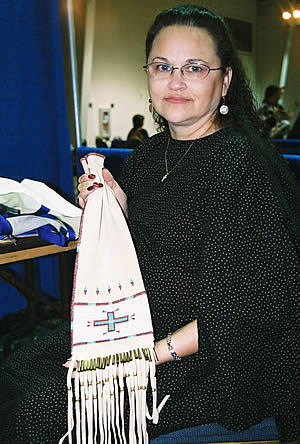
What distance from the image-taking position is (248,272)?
94 cm

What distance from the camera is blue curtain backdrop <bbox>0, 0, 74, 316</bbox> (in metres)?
2.44

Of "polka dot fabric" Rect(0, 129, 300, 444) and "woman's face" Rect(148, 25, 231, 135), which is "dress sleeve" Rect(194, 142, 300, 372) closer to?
"polka dot fabric" Rect(0, 129, 300, 444)

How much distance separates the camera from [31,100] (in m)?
2.55

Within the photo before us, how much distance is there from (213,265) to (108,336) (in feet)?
0.89

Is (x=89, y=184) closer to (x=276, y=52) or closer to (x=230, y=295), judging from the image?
(x=230, y=295)

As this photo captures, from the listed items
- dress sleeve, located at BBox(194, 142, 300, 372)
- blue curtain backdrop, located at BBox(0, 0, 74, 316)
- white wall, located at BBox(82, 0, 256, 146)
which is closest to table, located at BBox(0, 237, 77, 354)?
blue curtain backdrop, located at BBox(0, 0, 74, 316)

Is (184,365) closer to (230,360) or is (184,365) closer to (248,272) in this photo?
(230,360)

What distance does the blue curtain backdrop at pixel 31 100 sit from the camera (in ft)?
8.00

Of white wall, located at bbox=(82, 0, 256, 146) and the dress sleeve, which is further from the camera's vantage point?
white wall, located at bbox=(82, 0, 256, 146)

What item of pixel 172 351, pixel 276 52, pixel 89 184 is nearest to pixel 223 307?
pixel 172 351

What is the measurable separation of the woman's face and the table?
A: 741 millimetres

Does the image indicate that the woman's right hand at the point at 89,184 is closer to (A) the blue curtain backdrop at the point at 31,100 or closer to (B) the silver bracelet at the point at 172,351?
(B) the silver bracelet at the point at 172,351

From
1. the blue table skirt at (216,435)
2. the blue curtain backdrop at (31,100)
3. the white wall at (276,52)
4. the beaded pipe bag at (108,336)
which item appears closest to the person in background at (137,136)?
the blue curtain backdrop at (31,100)

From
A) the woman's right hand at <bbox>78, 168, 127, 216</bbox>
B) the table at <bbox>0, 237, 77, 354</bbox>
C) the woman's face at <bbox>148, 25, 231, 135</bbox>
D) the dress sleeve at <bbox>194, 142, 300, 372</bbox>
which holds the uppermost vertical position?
the woman's face at <bbox>148, 25, 231, 135</bbox>
